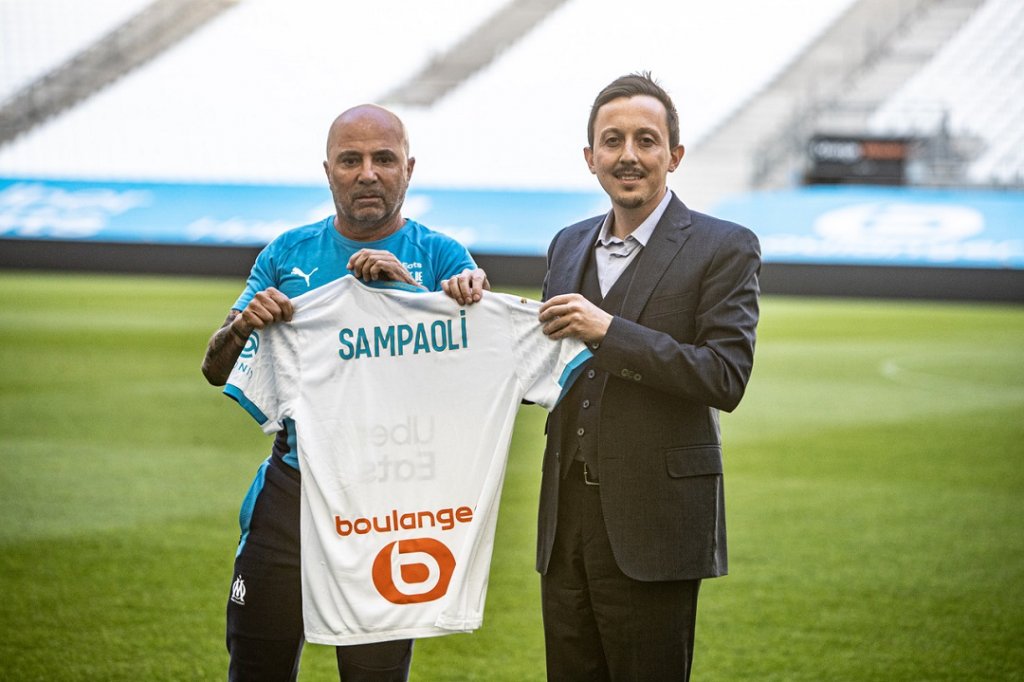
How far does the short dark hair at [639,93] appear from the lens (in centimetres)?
262

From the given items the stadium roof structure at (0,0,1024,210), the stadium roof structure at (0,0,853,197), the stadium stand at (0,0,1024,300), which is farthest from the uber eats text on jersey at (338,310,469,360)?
the stadium roof structure at (0,0,853,197)

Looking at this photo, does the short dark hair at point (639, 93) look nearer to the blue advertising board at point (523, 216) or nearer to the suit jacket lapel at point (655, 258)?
the suit jacket lapel at point (655, 258)

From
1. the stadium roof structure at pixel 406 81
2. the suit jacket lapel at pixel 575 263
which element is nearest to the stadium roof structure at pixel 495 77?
the stadium roof structure at pixel 406 81

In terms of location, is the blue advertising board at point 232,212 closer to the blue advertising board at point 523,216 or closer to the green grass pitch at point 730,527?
the blue advertising board at point 523,216

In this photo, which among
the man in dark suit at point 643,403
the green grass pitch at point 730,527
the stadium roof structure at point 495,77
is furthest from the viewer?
the stadium roof structure at point 495,77

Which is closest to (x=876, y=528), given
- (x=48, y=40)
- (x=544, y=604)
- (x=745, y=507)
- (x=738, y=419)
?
(x=745, y=507)

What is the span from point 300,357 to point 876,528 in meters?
4.30

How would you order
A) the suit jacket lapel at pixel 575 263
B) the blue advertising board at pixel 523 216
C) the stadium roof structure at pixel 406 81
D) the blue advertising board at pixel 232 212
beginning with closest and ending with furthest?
the suit jacket lapel at pixel 575 263 < the blue advertising board at pixel 523 216 < the blue advertising board at pixel 232 212 < the stadium roof structure at pixel 406 81

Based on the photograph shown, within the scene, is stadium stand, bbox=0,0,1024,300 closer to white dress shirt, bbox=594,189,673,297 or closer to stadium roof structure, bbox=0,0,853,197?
stadium roof structure, bbox=0,0,853,197

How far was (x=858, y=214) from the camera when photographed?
20.1 m

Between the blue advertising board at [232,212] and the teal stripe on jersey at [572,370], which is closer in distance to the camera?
the teal stripe on jersey at [572,370]

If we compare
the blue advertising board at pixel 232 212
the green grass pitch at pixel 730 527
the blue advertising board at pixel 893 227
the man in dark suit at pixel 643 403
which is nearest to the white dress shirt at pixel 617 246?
the man in dark suit at pixel 643 403

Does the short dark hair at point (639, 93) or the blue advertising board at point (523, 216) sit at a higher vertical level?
the short dark hair at point (639, 93)

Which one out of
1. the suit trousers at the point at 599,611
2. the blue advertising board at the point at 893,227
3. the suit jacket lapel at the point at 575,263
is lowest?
the blue advertising board at the point at 893,227
